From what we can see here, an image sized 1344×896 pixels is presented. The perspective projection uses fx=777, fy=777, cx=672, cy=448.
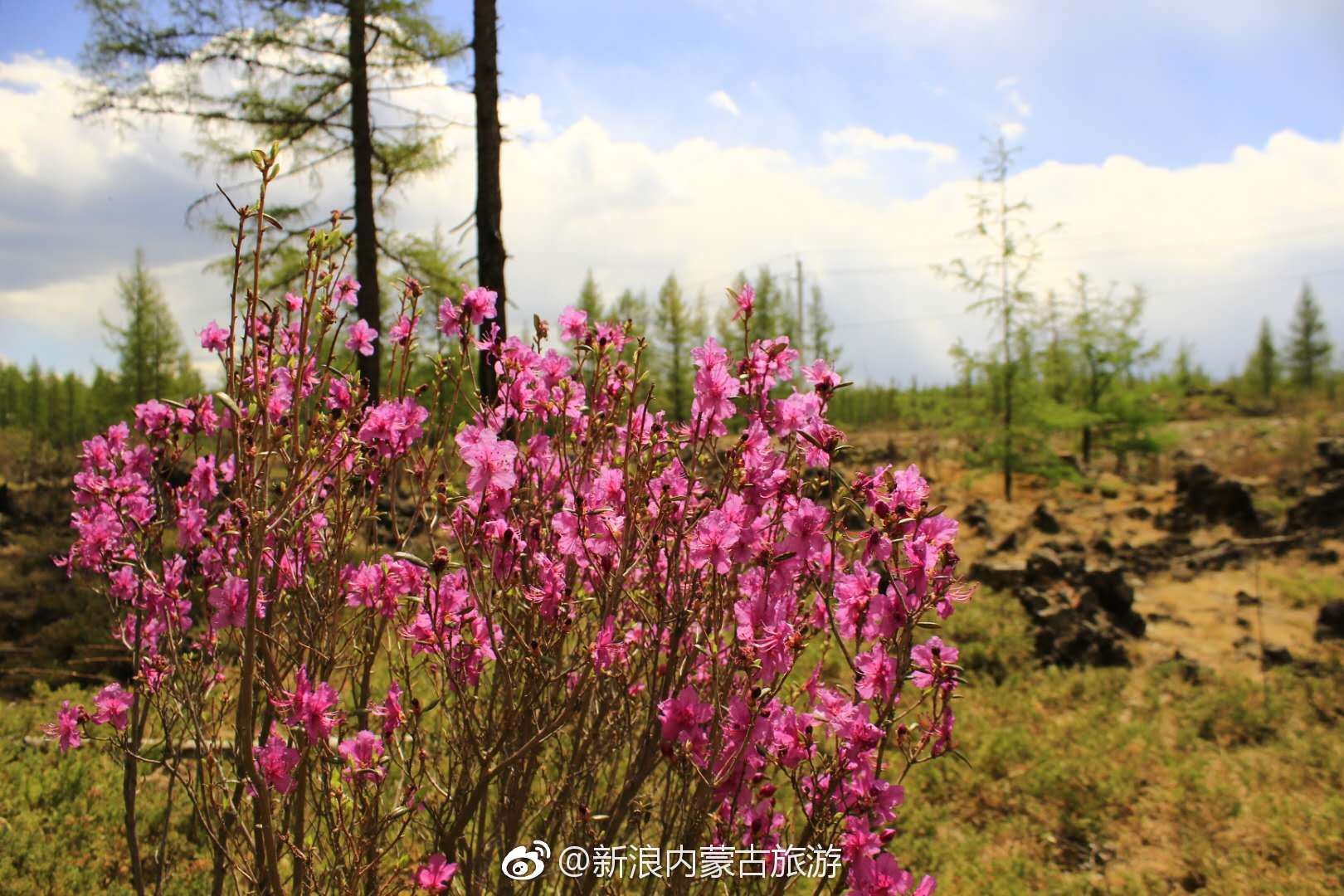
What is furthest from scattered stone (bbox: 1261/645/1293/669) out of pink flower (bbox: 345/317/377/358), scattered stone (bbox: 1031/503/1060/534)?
pink flower (bbox: 345/317/377/358)

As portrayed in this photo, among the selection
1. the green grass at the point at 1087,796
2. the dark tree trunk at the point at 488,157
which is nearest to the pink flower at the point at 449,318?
the green grass at the point at 1087,796

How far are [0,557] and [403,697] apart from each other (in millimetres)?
9685

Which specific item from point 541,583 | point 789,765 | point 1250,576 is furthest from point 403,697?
point 1250,576

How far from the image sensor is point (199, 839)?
11.4ft

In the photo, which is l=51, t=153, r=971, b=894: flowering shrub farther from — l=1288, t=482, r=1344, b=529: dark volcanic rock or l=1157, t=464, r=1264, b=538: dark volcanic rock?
l=1157, t=464, r=1264, b=538: dark volcanic rock

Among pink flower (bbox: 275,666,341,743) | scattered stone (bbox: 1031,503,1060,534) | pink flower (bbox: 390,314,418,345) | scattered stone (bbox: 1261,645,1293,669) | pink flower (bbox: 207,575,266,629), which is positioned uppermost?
pink flower (bbox: 390,314,418,345)

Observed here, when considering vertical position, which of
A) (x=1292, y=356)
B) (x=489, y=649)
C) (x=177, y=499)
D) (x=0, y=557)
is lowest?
(x=0, y=557)

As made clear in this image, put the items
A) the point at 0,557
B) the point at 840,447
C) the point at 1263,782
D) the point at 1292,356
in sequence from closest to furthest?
the point at 840,447 → the point at 1263,782 → the point at 0,557 → the point at 1292,356

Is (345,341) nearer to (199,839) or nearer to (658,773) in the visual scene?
(658,773)

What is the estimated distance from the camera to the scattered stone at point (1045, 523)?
11.2 metres

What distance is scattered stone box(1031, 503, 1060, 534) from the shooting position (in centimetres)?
1122

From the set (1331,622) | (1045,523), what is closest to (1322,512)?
(1045,523)

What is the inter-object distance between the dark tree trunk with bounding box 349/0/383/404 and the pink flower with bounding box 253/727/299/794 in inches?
310

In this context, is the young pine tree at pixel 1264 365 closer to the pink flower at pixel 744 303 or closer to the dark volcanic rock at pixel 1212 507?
the dark volcanic rock at pixel 1212 507
